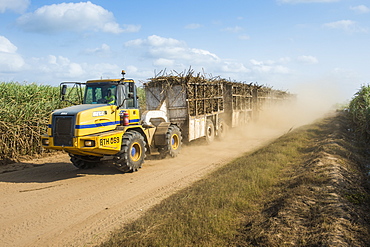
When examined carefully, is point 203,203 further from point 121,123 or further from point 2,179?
point 2,179

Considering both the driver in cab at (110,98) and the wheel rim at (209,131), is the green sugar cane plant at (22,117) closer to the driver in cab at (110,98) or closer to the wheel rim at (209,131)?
the driver in cab at (110,98)

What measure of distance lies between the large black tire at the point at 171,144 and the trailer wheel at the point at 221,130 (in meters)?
5.01

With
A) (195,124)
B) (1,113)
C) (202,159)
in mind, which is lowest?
(202,159)

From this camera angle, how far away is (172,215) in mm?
5316

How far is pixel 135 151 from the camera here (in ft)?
31.3

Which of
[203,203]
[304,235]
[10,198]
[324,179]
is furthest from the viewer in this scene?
[10,198]

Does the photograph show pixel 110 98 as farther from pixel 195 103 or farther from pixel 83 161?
pixel 195 103

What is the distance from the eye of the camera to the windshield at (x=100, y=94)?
29.9 feet

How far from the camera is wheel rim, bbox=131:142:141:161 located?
30.7 ft

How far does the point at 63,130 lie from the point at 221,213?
5.31 metres

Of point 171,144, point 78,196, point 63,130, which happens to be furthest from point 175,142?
point 78,196

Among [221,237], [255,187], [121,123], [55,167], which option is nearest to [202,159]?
[121,123]

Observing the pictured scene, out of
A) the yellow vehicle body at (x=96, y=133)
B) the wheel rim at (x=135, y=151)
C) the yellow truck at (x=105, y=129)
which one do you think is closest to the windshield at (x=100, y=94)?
the yellow truck at (x=105, y=129)

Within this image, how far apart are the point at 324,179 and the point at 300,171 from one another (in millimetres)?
1329
